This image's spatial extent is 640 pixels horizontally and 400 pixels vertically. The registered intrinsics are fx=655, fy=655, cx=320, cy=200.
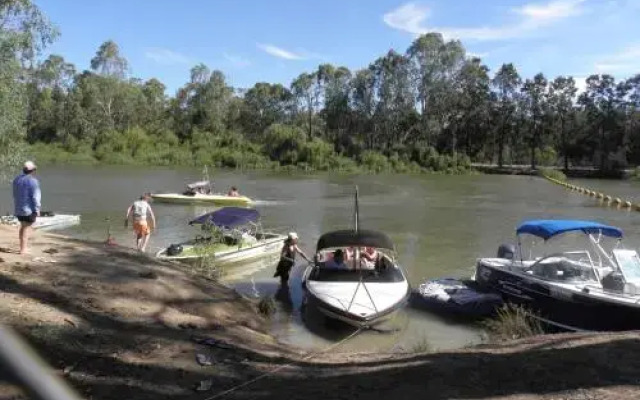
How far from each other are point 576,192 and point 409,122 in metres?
46.8

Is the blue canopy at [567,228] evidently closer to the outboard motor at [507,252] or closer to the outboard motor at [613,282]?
the outboard motor at [507,252]

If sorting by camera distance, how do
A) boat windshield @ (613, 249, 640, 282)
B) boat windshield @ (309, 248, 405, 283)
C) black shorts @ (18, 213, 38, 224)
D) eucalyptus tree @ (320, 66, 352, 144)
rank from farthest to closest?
eucalyptus tree @ (320, 66, 352, 144)
boat windshield @ (309, 248, 405, 283)
boat windshield @ (613, 249, 640, 282)
black shorts @ (18, 213, 38, 224)

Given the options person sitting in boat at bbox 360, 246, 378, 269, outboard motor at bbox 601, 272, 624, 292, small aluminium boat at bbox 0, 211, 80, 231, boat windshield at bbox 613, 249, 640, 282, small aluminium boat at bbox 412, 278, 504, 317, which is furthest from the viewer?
small aluminium boat at bbox 0, 211, 80, 231

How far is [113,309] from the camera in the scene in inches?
380

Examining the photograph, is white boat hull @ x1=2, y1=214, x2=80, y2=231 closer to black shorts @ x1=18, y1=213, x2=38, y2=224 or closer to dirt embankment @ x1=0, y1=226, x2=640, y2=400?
black shorts @ x1=18, y1=213, x2=38, y2=224

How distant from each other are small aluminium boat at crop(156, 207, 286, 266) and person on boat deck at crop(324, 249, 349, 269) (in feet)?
11.9

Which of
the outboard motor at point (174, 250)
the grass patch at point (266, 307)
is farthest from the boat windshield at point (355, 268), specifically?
the outboard motor at point (174, 250)

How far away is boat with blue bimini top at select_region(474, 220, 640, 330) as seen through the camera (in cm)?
1248

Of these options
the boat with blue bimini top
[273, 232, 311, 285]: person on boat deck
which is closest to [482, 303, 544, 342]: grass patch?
the boat with blue bimini top

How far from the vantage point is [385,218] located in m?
35.1

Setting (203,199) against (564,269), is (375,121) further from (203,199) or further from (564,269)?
(564,269)

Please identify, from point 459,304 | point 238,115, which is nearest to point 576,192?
point 459,304

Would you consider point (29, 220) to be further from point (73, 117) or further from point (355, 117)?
point (73, 117)

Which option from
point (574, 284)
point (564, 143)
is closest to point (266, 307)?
point (574, 284)
